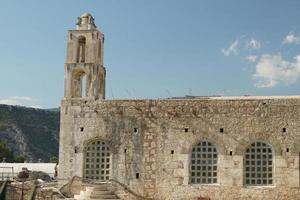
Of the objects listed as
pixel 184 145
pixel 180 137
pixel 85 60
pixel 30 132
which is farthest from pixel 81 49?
pixel 30 132

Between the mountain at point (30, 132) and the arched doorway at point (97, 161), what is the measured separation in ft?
252

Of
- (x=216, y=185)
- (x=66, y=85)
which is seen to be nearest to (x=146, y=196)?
(x=216, y=185)

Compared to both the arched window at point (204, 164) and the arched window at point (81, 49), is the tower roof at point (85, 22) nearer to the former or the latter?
the arched window at point (81, 49)

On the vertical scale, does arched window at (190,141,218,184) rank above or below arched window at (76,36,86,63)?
below

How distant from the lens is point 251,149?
2153 cm

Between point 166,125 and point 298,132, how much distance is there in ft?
19.6

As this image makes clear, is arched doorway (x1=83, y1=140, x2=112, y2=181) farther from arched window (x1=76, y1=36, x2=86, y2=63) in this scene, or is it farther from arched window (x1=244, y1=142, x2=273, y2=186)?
arched window (x1=244, y1=142, x2=273, y2=186)

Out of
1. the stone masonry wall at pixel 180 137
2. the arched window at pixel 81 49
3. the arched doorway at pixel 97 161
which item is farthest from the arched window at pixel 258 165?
the arched window at pixel 81 49

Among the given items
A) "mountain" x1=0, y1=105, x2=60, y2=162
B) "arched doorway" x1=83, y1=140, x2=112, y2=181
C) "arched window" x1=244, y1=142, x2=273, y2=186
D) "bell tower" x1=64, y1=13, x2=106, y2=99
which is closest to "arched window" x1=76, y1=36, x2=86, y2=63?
"bell tower" x1=64, y1=13, x2=106, y2=99

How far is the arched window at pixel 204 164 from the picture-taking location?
21750 millimetres

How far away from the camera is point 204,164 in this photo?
21.8 m

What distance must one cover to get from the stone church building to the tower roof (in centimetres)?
123

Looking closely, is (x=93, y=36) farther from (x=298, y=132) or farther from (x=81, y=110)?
(x=298, y=132)

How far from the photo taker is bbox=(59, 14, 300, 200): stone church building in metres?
21.3
